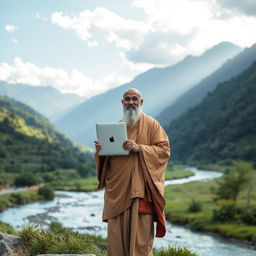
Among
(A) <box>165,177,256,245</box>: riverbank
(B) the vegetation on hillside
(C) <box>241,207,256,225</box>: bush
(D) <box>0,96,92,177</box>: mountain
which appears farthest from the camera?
(D) <box>0,96,92,177</box>: mountain

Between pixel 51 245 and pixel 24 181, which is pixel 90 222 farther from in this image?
pixel 24 181

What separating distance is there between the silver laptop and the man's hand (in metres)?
0.07

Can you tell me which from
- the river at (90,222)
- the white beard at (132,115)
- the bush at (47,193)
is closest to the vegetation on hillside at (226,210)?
the river at (90,222)

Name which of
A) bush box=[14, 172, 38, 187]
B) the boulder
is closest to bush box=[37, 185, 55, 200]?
bush box=[14, 172, 38, 187]

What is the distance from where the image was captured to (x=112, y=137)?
289 inches

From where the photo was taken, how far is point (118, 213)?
291 inches

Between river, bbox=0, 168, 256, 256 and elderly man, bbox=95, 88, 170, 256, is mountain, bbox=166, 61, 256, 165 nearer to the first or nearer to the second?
river, bbox=0, 168, 256, 256

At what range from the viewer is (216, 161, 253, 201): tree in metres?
53.5

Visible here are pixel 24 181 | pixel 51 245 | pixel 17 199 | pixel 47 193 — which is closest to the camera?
pixel 51 245

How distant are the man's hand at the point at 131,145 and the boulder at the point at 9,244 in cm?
463

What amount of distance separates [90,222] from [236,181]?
20555 millimetres

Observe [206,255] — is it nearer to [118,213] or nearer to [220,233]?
[220,233]

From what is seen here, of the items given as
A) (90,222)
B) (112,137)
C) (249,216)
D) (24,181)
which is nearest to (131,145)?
(112,137)

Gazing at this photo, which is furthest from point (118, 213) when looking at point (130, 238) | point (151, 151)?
point (151, 151)
